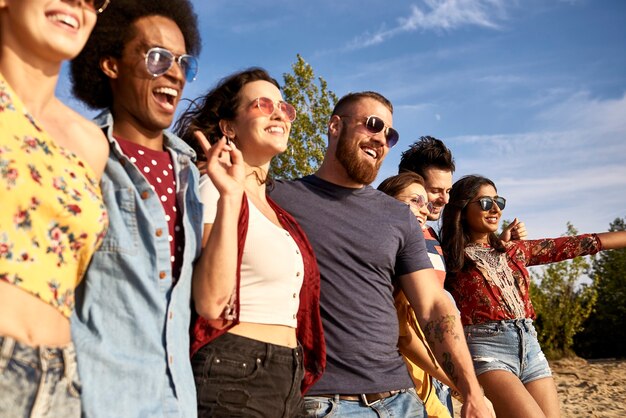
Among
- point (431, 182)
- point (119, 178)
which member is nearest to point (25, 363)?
point (119, 178)

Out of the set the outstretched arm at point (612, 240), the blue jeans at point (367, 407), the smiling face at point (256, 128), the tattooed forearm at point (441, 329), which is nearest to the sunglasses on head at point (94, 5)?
the smiling face at point (256, 128)

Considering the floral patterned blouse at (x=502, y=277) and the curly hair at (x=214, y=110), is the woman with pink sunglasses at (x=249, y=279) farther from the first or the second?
the floral patterned blouse at (x=502, y=277)

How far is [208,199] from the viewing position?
300cm

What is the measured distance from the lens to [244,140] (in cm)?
354

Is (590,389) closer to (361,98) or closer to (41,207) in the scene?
(361,98)

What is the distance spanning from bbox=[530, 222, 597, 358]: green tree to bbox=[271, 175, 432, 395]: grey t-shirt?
19.6 metres

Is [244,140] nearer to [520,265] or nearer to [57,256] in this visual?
[57,256]

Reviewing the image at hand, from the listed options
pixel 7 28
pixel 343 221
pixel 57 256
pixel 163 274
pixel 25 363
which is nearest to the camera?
pixel 25 363

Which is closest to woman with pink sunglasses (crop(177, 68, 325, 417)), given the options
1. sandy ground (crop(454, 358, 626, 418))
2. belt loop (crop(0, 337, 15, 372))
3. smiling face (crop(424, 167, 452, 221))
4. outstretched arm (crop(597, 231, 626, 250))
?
belt loop (crop(0, 337, 15, 372))

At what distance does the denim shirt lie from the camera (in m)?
2.26

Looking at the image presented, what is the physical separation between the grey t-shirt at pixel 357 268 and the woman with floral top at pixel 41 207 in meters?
1.75

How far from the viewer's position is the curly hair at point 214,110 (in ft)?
11.8

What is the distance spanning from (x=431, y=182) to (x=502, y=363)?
172cm

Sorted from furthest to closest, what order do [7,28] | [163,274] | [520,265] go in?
[520,265] < [163,274] < [7,28]
